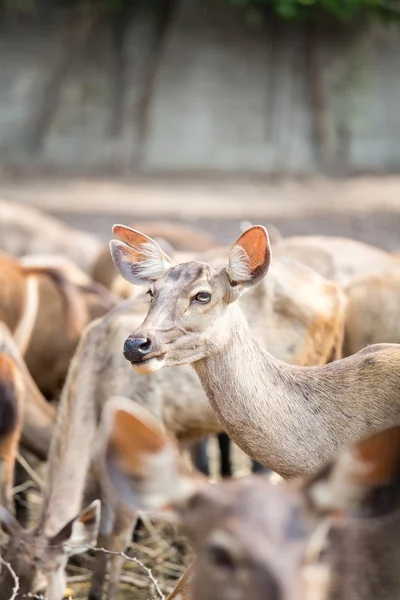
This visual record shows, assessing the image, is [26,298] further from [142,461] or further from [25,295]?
[142,461]

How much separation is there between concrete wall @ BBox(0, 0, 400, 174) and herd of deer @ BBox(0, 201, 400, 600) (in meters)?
9.72

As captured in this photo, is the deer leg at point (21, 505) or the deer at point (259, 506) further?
the deer leg at point (21, 505)

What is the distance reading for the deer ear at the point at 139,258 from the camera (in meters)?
3.60

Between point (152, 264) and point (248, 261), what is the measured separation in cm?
32

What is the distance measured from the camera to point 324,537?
2.41 metres

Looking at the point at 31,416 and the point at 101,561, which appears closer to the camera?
the point at 101,561

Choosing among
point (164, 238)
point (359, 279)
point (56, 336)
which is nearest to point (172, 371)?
point (359, 279)

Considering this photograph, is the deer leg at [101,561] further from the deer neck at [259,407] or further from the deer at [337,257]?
the deer at [337,257]

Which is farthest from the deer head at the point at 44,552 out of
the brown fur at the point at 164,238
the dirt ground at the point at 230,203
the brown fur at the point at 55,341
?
the dirt ground at the point at 230,203

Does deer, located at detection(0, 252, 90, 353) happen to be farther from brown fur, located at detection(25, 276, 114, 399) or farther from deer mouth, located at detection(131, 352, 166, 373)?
deer mouth, located at detection(131, 352, 166, 373)

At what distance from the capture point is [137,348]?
3312mm

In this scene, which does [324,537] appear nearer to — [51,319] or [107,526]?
[107,526]

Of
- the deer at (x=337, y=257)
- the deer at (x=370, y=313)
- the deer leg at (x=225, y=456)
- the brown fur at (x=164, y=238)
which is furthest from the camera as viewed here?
the brown fur at (x=164, y=238)

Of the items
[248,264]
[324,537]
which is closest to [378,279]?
[248,264]
